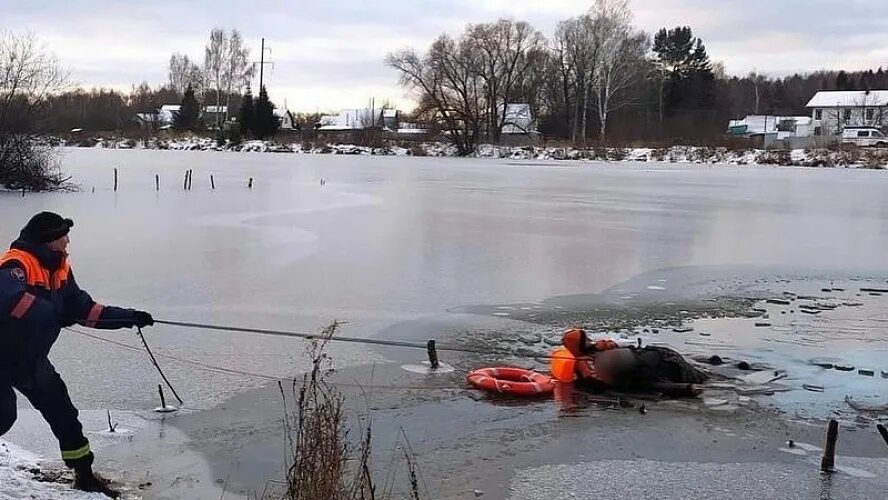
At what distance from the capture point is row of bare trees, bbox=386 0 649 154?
52.1m

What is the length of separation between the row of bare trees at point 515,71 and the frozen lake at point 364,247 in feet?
90.8

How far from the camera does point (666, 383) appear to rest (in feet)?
18.7

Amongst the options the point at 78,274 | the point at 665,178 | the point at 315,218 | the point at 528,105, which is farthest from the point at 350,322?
the point at 528,105

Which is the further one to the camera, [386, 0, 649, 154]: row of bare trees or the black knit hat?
[386, 0, 649, 154]: row of bare trees

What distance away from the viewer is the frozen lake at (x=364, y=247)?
6.75 meters

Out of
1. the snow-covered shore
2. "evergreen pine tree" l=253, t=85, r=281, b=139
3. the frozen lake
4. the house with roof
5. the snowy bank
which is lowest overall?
the snowy bank

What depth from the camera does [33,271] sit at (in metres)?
3.53

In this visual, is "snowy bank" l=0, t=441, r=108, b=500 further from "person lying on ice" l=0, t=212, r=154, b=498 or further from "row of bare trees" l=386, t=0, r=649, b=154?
"row of bare trees" l=386, t=0, r=649, b=154

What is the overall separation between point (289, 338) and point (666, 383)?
2850 mm

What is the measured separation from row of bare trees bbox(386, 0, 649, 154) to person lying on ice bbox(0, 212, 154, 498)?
48330 millimetres

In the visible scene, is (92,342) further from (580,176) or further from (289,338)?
(580,176)

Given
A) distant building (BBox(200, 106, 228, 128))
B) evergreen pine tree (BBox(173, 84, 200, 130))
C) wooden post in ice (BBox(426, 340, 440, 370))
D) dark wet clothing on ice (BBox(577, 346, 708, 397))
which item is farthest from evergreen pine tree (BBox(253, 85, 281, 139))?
dark wet clothing on ice (BBox(577, 346, 708, 397))

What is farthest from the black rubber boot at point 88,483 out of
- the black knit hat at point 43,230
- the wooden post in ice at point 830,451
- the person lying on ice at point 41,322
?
the wooden post in ice at point 830,451

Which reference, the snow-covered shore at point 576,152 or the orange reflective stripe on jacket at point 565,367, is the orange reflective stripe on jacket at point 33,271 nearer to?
the orange reflective stripe on jacket at point 565,367
